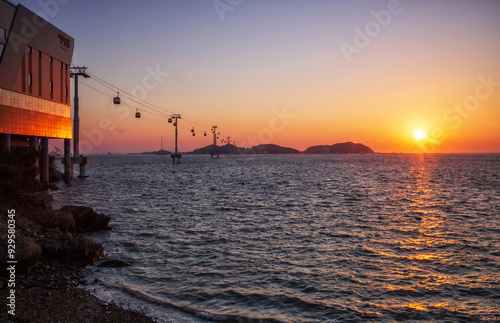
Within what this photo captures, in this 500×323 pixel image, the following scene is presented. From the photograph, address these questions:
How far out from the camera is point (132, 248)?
1623 centimetres

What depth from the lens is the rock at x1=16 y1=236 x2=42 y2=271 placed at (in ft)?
35.2

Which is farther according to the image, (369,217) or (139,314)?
(369,217)

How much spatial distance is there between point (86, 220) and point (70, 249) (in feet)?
22.8

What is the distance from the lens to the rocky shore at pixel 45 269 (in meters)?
8.51

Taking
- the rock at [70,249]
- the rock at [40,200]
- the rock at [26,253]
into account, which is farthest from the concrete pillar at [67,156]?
the rock at [26,253]

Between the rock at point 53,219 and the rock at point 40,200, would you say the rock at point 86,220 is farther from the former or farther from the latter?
the rock at point 53,219

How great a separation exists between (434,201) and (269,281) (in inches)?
1186

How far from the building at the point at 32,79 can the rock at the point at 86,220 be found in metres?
15.9

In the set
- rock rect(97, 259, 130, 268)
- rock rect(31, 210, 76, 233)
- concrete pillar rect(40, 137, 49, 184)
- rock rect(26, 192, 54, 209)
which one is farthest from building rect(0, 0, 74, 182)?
rock rect(97, 259, 130, 268)

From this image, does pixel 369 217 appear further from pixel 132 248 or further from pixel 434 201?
pixel 132 248

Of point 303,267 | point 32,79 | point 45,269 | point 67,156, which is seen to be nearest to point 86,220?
point 45,269

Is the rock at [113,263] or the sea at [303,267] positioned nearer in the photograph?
the sea at [303,267]

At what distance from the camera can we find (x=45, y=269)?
36.9ft

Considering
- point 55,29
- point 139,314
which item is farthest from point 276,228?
point 55,29
